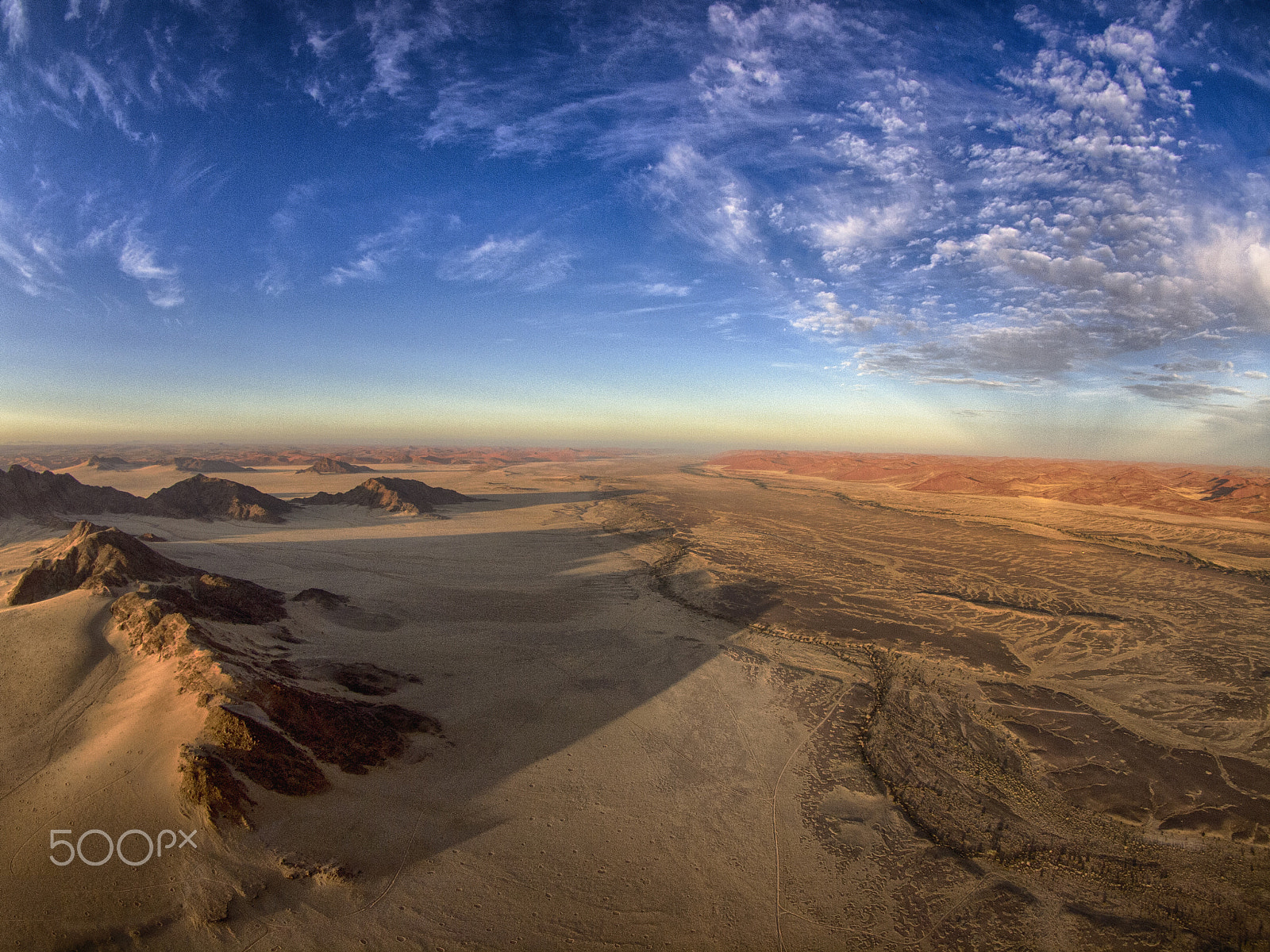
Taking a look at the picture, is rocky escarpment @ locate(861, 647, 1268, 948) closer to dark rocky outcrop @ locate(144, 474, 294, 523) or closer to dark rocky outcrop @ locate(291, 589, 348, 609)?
dark rocky outcrop @ locate(291, 589, 348, 609)

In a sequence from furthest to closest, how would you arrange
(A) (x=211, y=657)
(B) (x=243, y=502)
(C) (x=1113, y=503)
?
(C) (x=1113, y=503) < (B) (x=243, y=502) < (A) (x=211, y=657)

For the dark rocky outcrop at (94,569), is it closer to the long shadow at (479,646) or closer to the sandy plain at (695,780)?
the sandy plain at (695,780)

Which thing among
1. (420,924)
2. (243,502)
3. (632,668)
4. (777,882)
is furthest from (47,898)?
(243,502)

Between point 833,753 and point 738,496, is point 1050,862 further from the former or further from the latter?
point 738,496

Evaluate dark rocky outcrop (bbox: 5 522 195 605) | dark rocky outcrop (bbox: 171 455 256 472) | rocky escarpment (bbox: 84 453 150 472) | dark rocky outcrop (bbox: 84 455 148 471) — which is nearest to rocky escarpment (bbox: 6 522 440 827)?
dark rocky outcrop (bbox: 5 522 195 605)

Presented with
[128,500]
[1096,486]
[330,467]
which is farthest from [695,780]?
[330,467]

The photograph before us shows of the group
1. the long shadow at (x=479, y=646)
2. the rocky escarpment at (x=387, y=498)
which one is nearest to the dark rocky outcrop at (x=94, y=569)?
the long shadow at (x=479, y=646)
